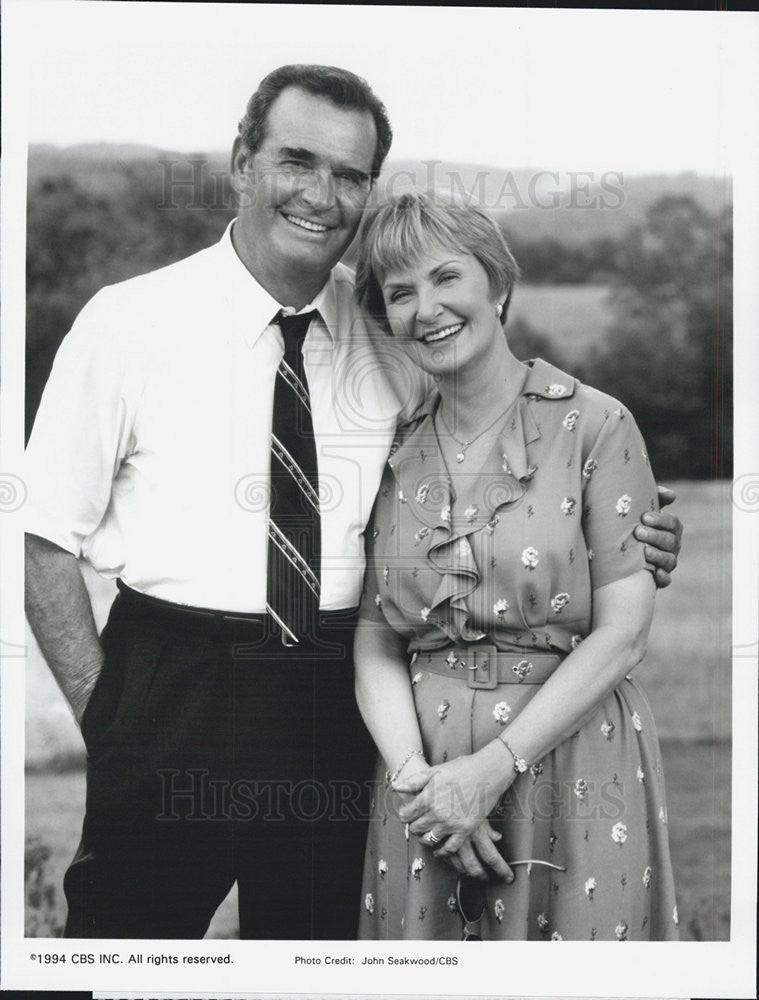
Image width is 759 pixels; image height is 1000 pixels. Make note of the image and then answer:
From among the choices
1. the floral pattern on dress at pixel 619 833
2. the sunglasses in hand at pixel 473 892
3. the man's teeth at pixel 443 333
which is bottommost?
the sunglasses in hand at pixel 473 892

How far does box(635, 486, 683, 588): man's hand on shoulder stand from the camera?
2.96 m

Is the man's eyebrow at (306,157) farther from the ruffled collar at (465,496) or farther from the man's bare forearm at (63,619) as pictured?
the man's bare forearm at (63,619)

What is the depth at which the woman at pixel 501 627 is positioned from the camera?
2.90 meters

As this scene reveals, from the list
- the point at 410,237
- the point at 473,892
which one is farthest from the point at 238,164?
the point at 473,892

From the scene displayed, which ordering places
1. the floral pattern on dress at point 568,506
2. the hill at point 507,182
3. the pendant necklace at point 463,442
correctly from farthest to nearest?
the hill at point 507,182 → the pendant necklace at point 463,442 → the floral pattern on dress at point 568,506

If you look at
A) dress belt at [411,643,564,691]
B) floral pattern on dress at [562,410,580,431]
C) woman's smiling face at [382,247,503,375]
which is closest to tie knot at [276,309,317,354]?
woman's smiling face at [382,247,503,375]

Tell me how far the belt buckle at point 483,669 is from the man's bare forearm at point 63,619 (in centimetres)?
104

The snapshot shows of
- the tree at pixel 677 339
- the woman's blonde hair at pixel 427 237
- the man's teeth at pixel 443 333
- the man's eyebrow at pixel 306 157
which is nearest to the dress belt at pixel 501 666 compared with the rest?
the tree at pixel 677 339

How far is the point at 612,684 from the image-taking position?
9.64ft

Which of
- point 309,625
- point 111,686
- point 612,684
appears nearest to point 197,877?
point 111,686

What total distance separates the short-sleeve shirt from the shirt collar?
60 cm

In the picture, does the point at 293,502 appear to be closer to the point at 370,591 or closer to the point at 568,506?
the point at 370,591

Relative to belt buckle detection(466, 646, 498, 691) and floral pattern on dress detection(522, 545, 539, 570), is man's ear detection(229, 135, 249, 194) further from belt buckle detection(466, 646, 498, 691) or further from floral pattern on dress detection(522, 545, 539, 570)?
belt buckle detection(466, 646, 498, 691)

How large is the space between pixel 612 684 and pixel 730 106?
173cm
